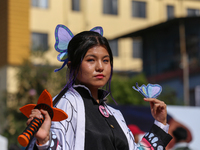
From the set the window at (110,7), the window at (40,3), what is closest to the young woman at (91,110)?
the window at (40,3)

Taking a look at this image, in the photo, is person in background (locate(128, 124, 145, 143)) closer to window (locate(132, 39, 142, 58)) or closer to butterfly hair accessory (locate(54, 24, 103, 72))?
butterfly hair accessory (locate(54, 24, 103, 72))

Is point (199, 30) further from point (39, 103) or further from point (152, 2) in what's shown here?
point (39, 103)

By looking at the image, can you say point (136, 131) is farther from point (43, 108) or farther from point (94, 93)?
point (43, 108)

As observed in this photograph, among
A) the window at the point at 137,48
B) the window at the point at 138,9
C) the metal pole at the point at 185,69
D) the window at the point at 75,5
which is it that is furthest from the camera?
the window at the point at 137,48

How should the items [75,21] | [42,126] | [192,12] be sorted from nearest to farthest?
[42,126] → [75,21] → [192,12]

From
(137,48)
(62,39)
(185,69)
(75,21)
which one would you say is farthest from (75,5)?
(62,39)

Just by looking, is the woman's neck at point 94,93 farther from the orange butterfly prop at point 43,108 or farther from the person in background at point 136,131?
A: the person in background at point 136,131

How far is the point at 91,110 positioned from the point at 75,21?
17848mm

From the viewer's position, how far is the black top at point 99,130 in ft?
7.73

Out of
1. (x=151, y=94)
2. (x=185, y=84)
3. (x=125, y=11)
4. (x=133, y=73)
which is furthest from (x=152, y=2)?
(x=151, y=94)

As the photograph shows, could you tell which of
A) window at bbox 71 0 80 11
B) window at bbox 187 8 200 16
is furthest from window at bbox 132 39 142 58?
window at bbox 71 0 80 11

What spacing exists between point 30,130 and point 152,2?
2090 centimetres

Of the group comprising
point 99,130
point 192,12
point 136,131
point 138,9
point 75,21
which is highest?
point 138,9

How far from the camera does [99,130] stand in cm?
243
